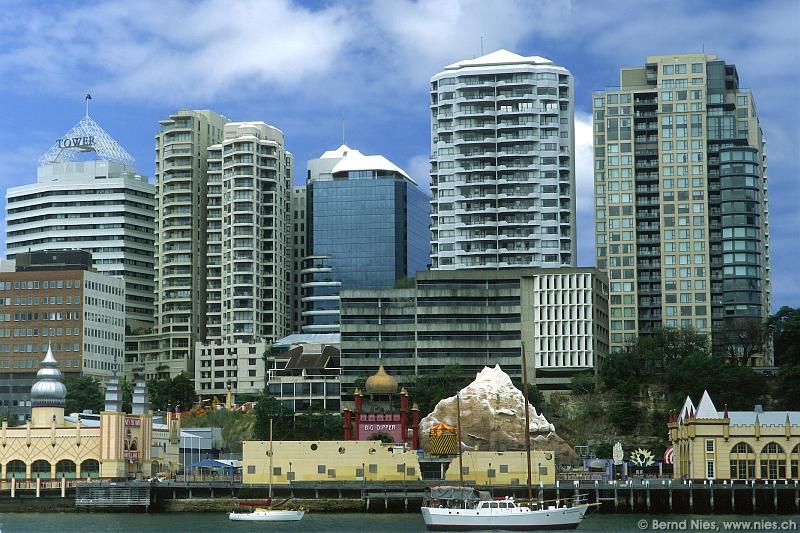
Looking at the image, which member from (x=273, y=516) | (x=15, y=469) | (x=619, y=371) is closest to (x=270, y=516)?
(x=273, y=516)

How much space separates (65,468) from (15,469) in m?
5.11

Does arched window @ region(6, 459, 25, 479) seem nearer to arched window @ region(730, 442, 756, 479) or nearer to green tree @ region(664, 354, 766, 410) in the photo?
arched window @ region(730, 442, 756, 479)

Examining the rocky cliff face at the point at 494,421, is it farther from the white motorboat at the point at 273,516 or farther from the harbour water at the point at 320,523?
the white motorboat at the point at 273,516

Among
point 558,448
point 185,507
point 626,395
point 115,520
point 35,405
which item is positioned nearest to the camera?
point 115,520

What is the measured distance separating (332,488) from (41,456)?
100 feet

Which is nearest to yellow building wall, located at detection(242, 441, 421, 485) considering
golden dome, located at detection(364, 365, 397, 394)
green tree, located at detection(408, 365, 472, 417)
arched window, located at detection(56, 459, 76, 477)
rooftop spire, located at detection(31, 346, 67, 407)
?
arched window, located at detection(56, 459, 76, 477)

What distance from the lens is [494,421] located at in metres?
175

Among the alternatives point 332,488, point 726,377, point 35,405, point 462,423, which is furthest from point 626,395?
point 35,405

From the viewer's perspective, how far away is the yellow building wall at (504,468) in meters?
142

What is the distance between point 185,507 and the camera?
465 feet

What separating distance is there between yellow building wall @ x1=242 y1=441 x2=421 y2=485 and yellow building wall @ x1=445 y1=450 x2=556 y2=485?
16.3 feet

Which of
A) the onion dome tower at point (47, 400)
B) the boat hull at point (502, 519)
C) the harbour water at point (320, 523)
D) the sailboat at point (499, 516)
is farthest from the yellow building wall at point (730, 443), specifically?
the onion dome tower at point (47, 400)

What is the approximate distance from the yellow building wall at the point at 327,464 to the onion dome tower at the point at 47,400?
73.3 feet

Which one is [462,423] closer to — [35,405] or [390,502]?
[390,502]
